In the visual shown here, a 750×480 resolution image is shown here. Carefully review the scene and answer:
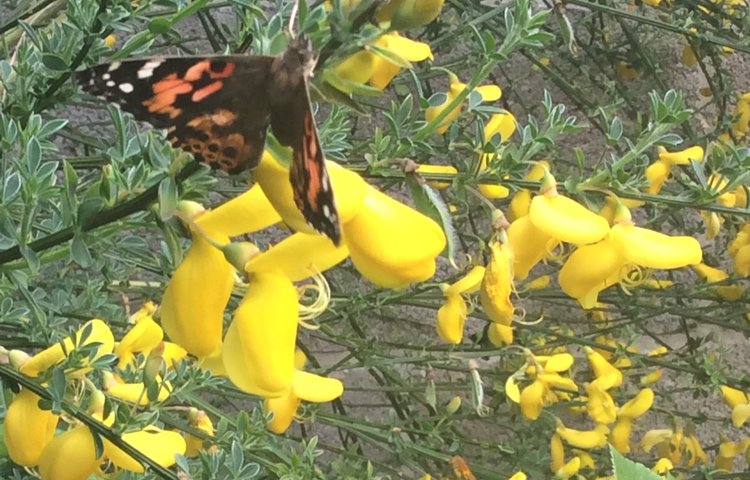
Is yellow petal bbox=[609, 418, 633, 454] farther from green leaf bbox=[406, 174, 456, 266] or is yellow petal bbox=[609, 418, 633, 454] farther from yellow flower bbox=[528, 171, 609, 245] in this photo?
green leaf bbox=[406, 174, 456, 266]

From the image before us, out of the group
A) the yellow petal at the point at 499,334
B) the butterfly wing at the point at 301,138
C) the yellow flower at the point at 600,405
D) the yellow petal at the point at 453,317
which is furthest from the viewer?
the yellow flower at the point at 600,405

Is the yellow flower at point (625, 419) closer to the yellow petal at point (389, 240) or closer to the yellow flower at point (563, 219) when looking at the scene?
the yellow flower at point (563, 219)

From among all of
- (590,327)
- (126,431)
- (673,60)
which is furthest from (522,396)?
(673,60)

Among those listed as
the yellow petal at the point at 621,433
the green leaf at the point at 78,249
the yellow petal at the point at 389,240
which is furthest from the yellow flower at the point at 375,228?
the yellow petal at the point at 621,433

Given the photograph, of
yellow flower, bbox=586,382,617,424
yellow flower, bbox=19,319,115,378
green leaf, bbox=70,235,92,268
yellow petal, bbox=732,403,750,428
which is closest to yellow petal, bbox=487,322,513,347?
yellow flower, bbox=586,382,617,424

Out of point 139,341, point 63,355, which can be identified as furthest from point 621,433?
point 63,355
